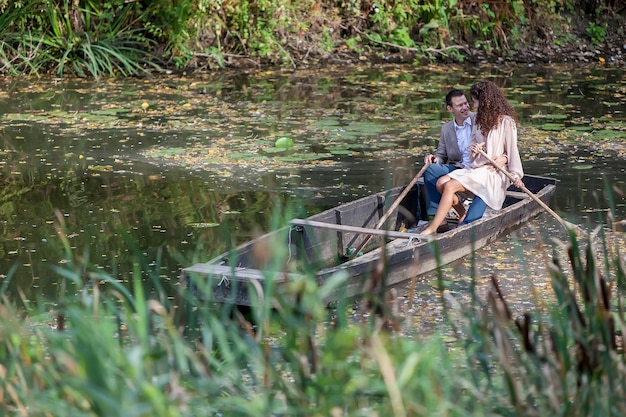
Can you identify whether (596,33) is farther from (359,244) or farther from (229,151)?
(359,244)

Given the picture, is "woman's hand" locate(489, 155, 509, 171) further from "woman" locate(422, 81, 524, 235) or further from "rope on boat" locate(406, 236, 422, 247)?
"rope on boat" locate(406, 236, 422, 247)

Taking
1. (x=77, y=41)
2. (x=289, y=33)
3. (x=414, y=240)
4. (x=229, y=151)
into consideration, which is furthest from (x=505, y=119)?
(x=289, y=33)

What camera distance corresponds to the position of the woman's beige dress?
7.87 m

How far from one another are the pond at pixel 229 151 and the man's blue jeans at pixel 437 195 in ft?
0.92

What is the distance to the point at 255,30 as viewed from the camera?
1675cm

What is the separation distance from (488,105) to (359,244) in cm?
130

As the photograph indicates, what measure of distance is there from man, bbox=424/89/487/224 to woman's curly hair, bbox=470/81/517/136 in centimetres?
19

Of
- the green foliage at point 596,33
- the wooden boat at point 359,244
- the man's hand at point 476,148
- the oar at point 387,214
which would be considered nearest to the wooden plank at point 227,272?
the wooden boat at point 359,244

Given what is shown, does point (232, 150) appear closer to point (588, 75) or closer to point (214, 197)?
point (214, 197)

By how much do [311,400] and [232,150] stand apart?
7.52 metres

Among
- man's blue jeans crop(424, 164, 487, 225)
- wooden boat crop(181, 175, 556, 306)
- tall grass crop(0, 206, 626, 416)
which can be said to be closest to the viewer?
tall grass crop(0, 206, 626, 416)

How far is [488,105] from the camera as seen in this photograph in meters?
7.79

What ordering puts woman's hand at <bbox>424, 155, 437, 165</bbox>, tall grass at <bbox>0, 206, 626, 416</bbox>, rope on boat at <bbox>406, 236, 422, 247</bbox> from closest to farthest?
1. tall grass at <bbox>0, 206, 626, 416</bbox>
2. rope on boat at <bbox>406, 236, 422, 247</bbox>
3. woman's hand at <bbox>424, 155, 437, 165</bbox>

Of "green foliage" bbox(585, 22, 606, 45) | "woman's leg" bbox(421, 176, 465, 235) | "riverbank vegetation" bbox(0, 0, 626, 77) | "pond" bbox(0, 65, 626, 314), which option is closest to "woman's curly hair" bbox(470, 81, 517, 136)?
"woman's leg" bbox(421, 176, 465, 235)
